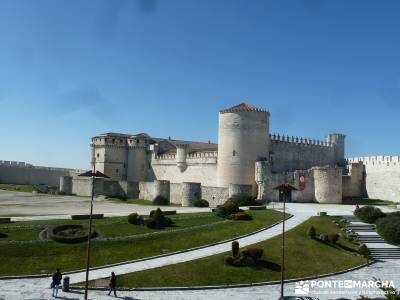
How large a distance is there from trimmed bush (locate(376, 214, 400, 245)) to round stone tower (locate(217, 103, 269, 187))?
18.6 metres

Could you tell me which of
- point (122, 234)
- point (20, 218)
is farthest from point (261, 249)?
point (20, 218)

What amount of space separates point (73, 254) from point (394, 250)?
765 inches

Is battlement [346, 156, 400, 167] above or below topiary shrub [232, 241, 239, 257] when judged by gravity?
above

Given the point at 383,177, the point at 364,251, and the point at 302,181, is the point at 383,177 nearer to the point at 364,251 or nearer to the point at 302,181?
the point at 302,181

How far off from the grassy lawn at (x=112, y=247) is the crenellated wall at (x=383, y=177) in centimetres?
2164

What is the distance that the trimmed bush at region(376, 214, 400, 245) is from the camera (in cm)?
3008

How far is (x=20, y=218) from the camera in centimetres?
3353

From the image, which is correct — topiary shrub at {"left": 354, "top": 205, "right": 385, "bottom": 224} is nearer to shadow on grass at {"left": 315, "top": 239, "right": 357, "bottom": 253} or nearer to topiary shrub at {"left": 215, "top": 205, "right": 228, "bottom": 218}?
shadow on grass at {"left": 315, "top": 239, "right": 357, "bottom": 253}

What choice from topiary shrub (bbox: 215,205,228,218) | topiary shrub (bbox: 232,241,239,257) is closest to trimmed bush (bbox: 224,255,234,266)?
topiary shrub (bbox: 232,241,239,257)

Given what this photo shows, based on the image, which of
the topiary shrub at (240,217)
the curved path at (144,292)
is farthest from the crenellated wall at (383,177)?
the curved path at (144,292)

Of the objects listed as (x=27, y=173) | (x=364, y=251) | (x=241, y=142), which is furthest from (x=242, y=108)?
(x=27, y=173)

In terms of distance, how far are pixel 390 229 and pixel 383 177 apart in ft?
71.7

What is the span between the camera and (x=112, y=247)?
26.0 metres

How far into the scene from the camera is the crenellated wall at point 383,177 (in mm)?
49188
